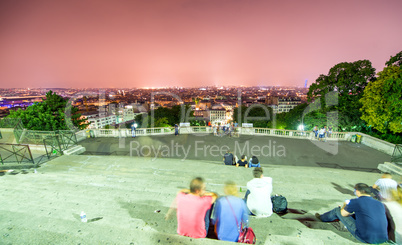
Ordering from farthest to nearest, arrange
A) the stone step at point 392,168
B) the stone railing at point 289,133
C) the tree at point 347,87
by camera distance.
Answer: the tree at point 347,87
the stone railing at point 289,133
the stone step at point 392,168

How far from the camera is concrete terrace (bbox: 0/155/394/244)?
284 cm

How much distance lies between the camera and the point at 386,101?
1377 cm

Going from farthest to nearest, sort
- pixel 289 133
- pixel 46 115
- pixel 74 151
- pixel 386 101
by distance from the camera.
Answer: pixel 46 115
pixel 289 133
pixel 386 101
pixel 74 151

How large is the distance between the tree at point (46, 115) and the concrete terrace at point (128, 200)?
1737 centimetres

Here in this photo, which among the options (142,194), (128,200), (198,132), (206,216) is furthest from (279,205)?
(198,132)

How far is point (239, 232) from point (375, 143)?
14524 mm

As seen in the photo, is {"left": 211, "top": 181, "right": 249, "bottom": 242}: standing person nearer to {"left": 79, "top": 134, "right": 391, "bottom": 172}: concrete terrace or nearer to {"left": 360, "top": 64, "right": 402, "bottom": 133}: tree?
{"left": 79, "top": 134, "right": 391, "bottom": 172}: concrete terrace

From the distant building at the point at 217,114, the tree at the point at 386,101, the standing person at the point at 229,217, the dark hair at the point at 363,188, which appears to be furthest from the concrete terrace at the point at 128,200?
the distant building at the point at 217,114

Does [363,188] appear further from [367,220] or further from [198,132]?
[198,132]

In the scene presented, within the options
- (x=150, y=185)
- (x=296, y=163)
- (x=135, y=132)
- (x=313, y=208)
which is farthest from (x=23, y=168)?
(x=296, y=163)

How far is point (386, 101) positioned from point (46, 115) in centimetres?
3473

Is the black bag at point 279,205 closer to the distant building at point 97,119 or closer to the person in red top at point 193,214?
the person in red top at point 193,214

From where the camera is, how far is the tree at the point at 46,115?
2088 cm

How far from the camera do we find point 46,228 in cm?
306
